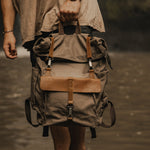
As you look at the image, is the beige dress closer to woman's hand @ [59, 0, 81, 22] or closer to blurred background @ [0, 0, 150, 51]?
woman's hand @ [59, 0, 81, 22]

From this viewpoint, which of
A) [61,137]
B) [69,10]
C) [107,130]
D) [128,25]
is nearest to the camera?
[69,10]

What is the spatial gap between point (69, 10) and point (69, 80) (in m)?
0.39

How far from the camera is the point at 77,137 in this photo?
8.98 ft

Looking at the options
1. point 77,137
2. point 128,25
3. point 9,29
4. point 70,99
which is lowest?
point 128,25

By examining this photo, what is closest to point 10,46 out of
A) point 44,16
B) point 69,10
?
point 44,16

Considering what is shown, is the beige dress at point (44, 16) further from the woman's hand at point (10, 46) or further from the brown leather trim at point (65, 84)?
the brown leather trim at point (65, 84)

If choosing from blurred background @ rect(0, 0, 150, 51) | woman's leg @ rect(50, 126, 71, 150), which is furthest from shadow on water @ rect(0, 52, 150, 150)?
blurred background @ rect(0, 0, 150, 51)

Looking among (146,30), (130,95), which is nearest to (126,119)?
(130,95)

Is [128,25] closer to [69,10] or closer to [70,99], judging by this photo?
[69,10]

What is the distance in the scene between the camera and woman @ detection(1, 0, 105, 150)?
8.38 ft

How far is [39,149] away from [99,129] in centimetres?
113

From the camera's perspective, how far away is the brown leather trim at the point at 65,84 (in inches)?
92.1

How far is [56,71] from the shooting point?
7.89 feet

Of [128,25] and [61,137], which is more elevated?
[61,137]
